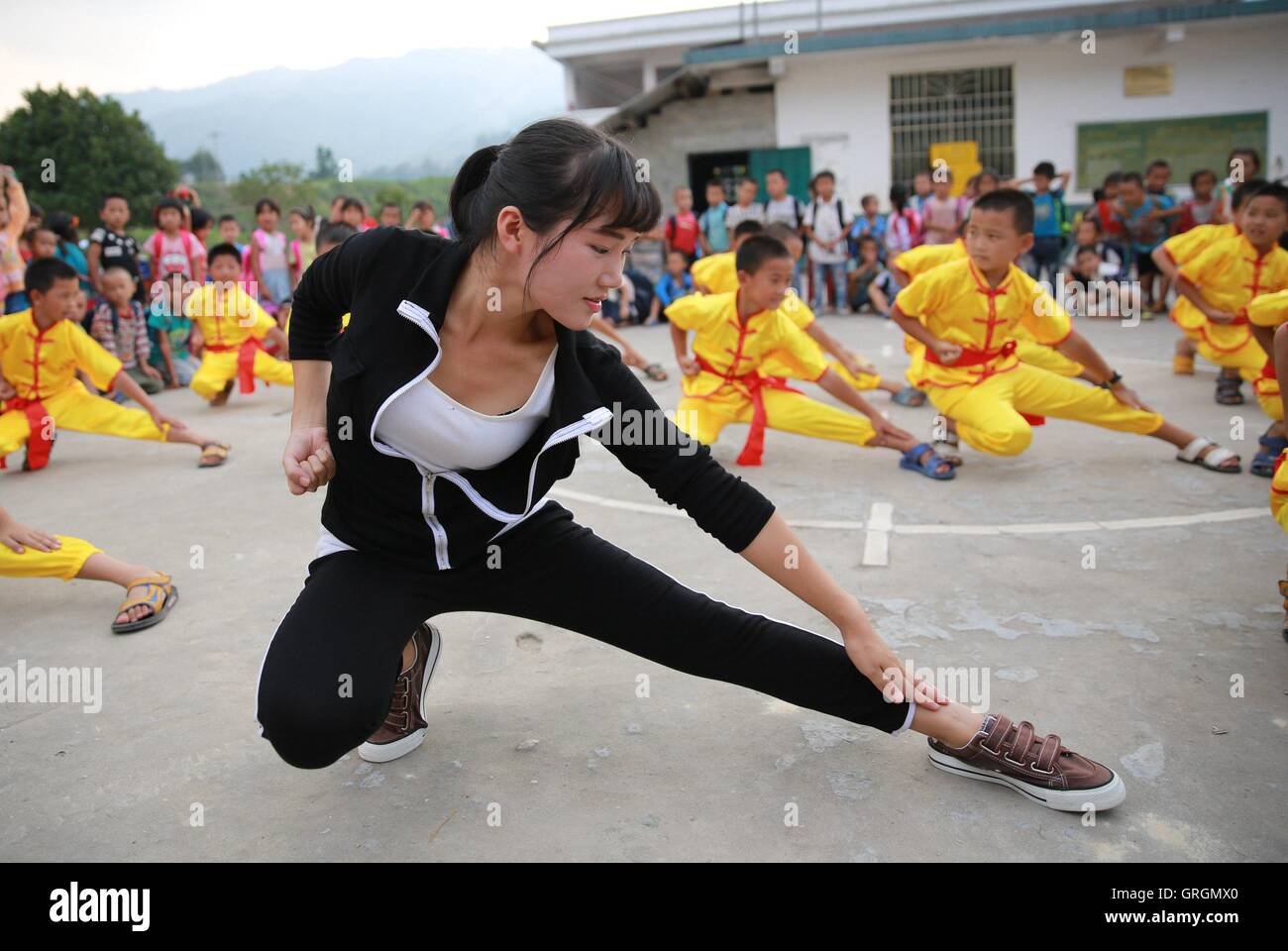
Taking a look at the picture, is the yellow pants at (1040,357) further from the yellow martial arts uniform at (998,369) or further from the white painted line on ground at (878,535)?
the white painted line on ground at (878,535)

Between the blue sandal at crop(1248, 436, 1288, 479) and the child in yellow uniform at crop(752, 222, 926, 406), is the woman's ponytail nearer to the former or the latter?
the child in yellow uniform at crop(752, 222, 926, 406)

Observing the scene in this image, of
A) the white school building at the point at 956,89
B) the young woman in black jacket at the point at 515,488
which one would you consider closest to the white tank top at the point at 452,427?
the young woman in black jacket at the point at 515,488

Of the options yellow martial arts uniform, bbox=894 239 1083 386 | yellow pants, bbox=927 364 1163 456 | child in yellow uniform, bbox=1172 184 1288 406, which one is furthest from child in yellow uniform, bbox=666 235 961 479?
child in yellow uniform, bbox=1172 184 1288 406

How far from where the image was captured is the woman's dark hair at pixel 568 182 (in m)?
1.88

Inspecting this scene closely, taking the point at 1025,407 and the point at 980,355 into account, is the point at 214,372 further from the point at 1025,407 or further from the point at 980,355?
the point at 1025,407

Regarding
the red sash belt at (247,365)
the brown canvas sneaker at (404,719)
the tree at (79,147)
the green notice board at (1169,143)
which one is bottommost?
the brown canvas sneaker at (404,719)

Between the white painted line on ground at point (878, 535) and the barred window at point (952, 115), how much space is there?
13.3 meters

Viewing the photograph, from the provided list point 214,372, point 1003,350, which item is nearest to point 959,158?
point 1003,350

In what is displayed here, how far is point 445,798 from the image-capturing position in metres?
2.29

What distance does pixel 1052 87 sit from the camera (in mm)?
15648

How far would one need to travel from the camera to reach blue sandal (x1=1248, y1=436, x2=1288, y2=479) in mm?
4684

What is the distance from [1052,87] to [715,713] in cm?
1598

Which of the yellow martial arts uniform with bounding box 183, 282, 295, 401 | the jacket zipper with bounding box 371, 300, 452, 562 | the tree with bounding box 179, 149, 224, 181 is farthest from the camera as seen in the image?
the tree with bounding box 179, 149, 224, 181

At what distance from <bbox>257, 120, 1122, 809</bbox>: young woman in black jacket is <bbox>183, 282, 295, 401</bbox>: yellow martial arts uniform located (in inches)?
211
